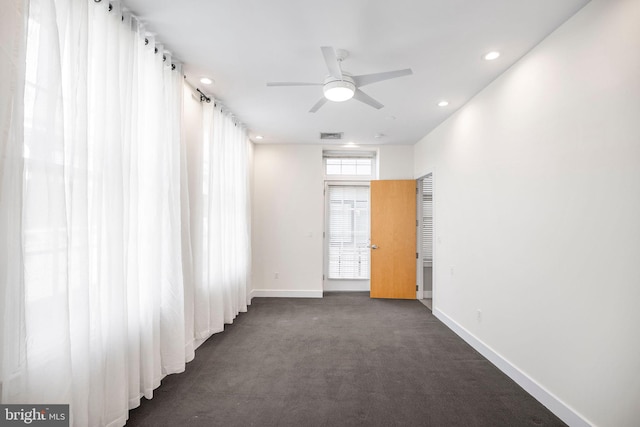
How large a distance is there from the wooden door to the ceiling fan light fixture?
305 cm

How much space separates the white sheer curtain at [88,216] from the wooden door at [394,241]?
3.66 metres

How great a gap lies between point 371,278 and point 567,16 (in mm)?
4321

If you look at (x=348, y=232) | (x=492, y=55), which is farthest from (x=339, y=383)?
(x=348, y=232)

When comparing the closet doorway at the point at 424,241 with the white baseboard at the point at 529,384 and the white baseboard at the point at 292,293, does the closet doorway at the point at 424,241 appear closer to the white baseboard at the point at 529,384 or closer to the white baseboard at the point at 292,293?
the white baseboard at the point at 529,384

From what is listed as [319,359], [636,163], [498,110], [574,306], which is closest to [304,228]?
[319,359]

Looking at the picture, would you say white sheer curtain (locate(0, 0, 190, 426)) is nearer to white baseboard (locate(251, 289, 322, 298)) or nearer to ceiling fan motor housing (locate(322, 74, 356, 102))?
ceiling fan motor housing (locate(322, 74, 356, 102))

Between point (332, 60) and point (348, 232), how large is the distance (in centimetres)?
406

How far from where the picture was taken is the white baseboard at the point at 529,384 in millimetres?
1969

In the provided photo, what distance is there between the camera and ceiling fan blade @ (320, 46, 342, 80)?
6.39 ft

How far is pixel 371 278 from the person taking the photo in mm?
5398

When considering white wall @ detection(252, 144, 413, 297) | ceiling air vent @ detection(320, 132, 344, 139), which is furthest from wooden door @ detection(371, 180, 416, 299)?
ceiling air vent @ detection(320, 132, 344, 139)

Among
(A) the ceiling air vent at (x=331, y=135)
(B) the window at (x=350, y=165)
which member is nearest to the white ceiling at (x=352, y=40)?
(A) the ceiling air vent at (x=331, y=135)

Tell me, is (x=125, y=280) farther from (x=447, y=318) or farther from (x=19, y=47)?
(x=447, y=318)

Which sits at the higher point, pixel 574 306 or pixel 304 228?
pixel 304 228
